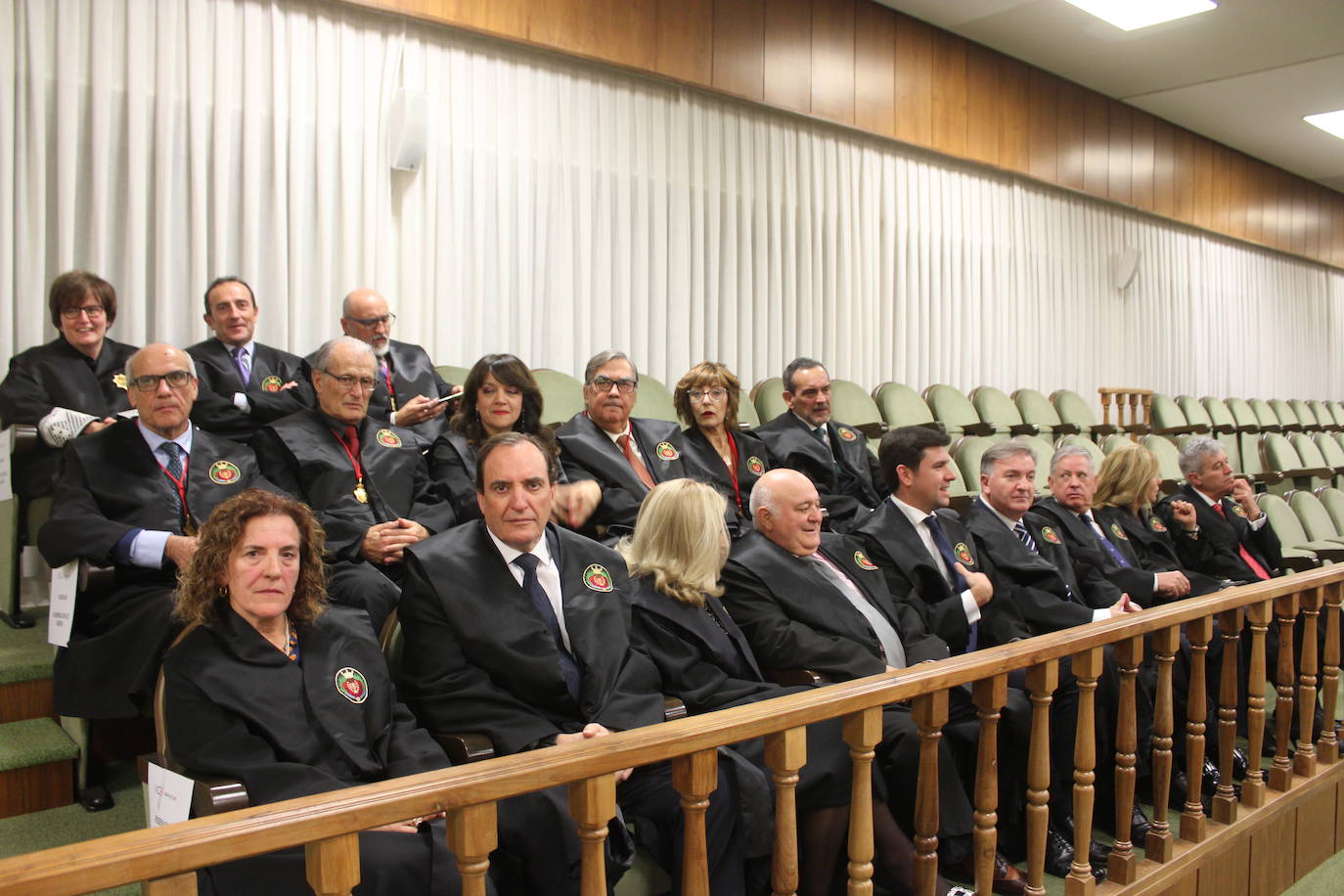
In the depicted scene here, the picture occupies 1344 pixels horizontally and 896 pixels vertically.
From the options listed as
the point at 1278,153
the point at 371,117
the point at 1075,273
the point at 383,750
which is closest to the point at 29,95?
the point at 371,117

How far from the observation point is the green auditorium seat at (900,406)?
5.01 metres

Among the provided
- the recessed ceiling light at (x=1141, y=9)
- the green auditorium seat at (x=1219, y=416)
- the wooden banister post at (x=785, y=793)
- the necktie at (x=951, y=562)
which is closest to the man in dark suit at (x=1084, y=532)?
the necktie at (x=951, y=562)

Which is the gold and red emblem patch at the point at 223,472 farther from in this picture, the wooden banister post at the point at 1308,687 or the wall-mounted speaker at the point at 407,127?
the wooden banister post at the point at 1308,687

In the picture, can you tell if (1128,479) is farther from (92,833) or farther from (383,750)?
(92,833)

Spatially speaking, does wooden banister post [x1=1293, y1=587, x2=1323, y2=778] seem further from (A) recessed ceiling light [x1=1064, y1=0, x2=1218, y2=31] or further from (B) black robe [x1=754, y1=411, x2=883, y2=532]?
(A) recessed ceiling light [x1=1064, y1=0, x2=1218, y2=31]

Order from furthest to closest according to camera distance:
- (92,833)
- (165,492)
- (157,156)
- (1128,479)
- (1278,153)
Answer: (1278,153) → (1128,479) → (157,156) → (165,492) → (92,833)

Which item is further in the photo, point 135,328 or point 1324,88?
point 1324,88

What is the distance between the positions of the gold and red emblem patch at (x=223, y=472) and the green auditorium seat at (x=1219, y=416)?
6834 mm

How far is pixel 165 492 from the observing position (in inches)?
97.3

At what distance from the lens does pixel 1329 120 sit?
7910 mm

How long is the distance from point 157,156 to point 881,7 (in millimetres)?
3939

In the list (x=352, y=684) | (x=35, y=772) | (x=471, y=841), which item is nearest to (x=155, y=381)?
(x=35, y=772)

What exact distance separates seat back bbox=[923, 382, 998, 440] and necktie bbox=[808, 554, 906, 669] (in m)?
2.69

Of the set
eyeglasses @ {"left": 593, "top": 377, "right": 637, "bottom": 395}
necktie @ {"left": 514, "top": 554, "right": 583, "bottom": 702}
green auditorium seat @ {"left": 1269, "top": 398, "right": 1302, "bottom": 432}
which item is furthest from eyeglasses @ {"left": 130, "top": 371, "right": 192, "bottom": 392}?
green auditorium seat @ {"left": 1269, "top": 398, "right": 1302, "bottom": 432}
